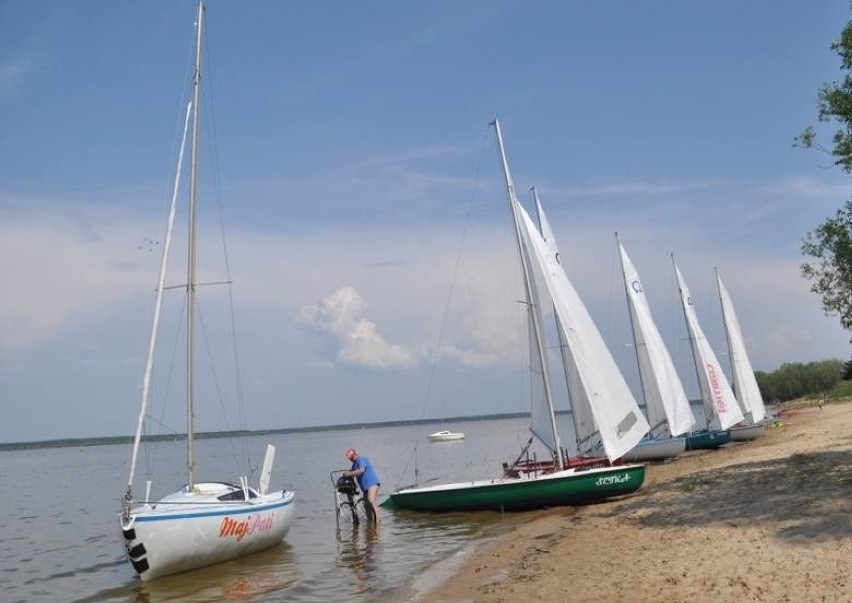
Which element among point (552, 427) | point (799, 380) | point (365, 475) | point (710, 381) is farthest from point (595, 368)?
point (799, 380)

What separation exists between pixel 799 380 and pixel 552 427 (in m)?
92.2

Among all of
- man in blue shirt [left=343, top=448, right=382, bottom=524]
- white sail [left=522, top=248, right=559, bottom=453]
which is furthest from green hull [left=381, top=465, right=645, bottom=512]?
white sail [left=522, top=248, right=559, bottom=453]

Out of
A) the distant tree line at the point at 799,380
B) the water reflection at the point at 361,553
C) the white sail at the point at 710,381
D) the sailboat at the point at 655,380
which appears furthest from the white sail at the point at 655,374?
the distant tree line at the point at 799,380

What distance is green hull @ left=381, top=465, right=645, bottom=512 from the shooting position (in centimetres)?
2059

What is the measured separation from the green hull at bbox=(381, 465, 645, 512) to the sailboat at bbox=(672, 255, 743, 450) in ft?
51.9

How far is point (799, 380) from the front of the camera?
101m

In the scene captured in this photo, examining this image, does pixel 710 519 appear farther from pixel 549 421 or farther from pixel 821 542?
pixel 549 421

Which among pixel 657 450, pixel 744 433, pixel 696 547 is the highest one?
pixel 744 433

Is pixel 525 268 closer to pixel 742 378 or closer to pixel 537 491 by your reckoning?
pixel 537 491

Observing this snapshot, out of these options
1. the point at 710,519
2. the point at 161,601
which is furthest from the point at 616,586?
the point at 161,601

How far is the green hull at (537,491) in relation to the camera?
20594mm

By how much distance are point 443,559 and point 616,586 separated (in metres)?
6.87

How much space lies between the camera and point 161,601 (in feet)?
48.7

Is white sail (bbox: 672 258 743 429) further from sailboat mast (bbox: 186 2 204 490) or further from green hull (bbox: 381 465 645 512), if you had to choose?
sailboat mast (bbox: 186 2 204 490)
